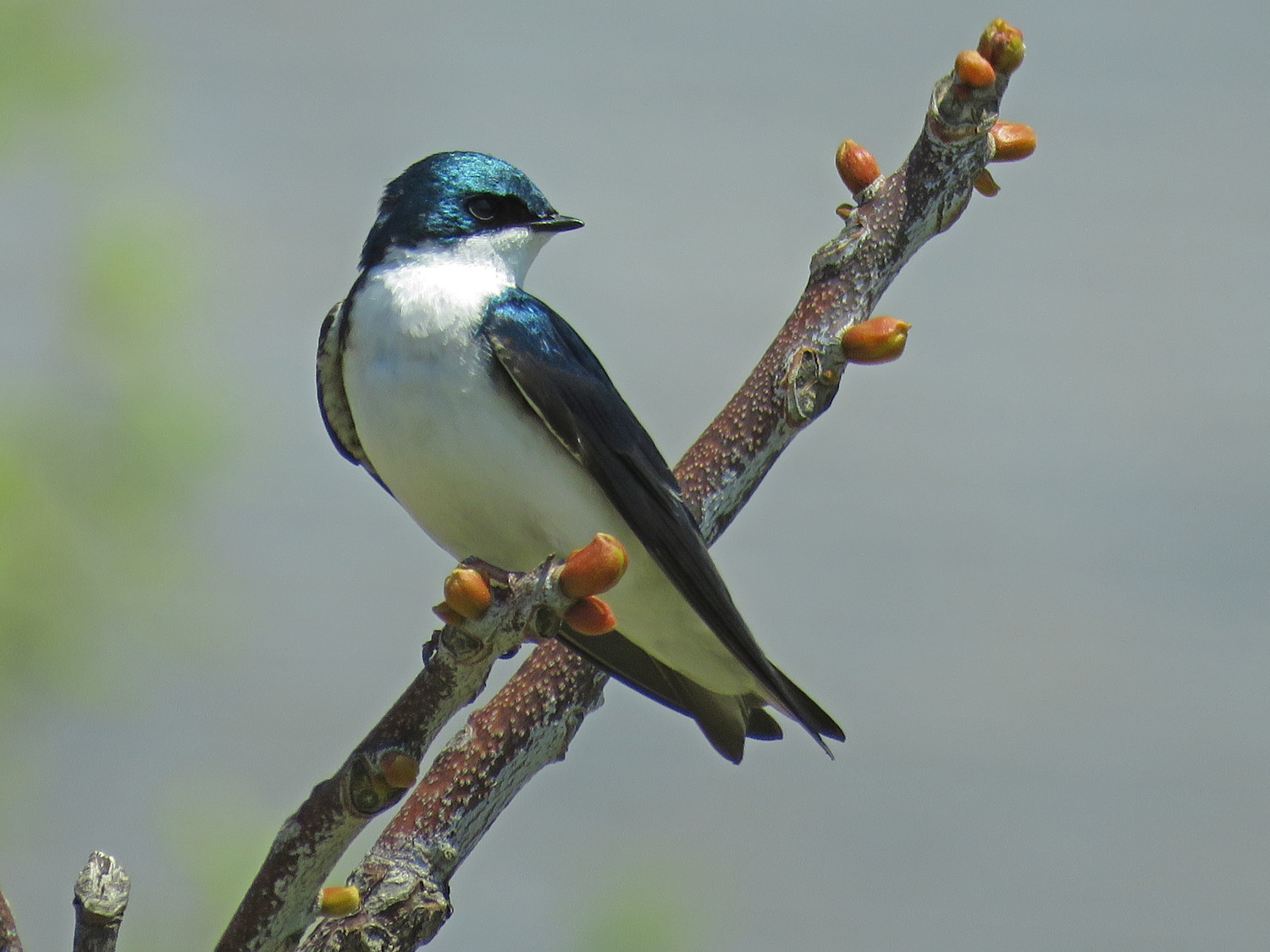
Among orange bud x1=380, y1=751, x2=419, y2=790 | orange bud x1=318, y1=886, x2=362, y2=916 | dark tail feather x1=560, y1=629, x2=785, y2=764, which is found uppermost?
dark tail feather x1=560, y1=629, x2=785, y2=764

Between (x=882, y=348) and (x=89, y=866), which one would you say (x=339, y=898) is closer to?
(x=89, y=866)

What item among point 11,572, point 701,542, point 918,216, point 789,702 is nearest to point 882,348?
point 918,216

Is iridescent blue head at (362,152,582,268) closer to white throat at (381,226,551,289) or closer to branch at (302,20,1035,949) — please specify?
white throat at (381,226,551,289)

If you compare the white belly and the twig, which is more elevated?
the white belly

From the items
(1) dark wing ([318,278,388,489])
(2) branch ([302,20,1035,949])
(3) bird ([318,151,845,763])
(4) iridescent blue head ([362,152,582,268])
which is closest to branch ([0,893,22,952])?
(2) branch ([302,20,1035,949])

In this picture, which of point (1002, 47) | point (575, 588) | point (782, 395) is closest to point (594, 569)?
point (575, 588)

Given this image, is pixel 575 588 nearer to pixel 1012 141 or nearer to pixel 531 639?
pixel 531 639
